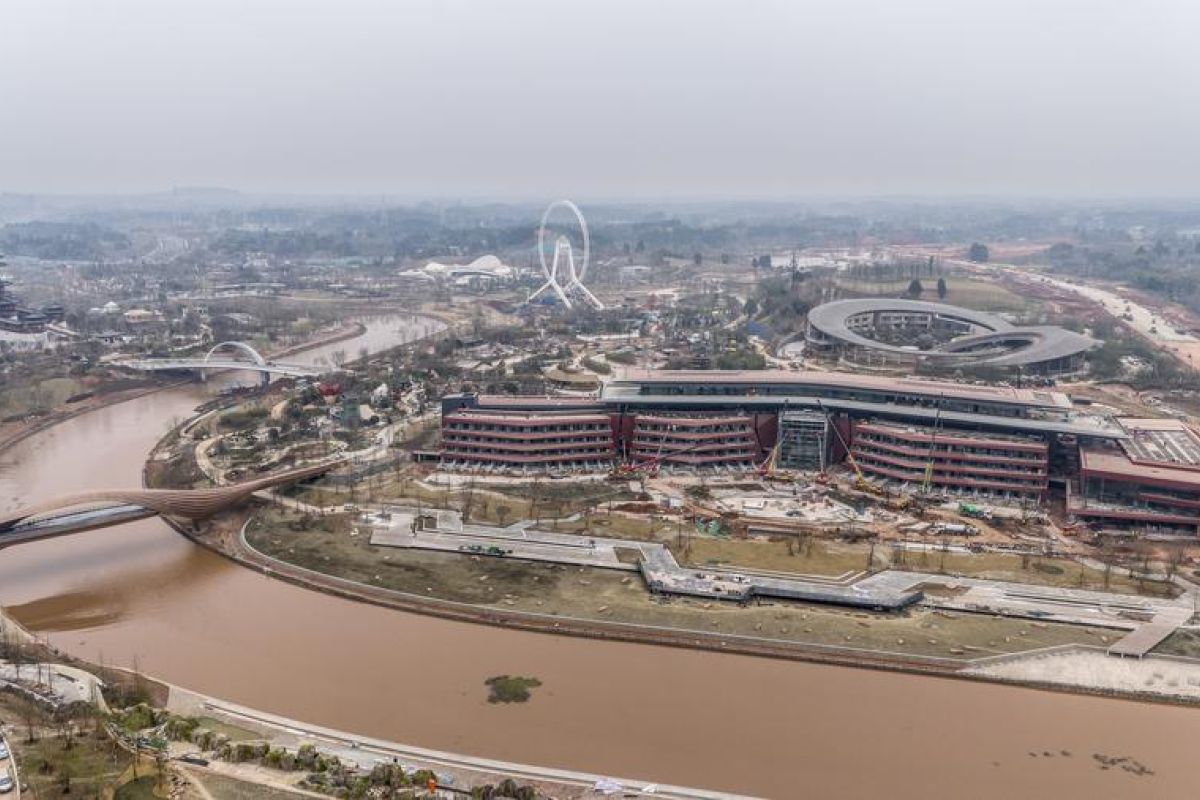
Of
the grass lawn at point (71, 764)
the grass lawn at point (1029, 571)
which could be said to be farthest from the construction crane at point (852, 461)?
the grass lawn at point (71, 764)

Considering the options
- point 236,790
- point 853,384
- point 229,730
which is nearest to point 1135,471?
point 853,384

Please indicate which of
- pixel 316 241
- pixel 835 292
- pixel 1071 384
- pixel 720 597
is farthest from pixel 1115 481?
pixel 316 241

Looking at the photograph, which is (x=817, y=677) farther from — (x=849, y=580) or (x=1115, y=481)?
(x=1115, y=481)

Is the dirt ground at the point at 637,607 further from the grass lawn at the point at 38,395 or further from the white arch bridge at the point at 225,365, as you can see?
the grass lawn at the point at 38,395

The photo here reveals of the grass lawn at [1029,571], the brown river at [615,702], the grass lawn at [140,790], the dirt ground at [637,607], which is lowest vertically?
the brown river at [615,702]

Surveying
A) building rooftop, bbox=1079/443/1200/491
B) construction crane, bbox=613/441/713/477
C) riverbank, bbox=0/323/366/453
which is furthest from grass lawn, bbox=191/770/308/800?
riverbank, bbox=0/323/366/453

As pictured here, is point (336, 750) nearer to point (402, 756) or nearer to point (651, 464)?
point (402, 756)

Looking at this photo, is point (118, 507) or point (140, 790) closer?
point (140, 790)
